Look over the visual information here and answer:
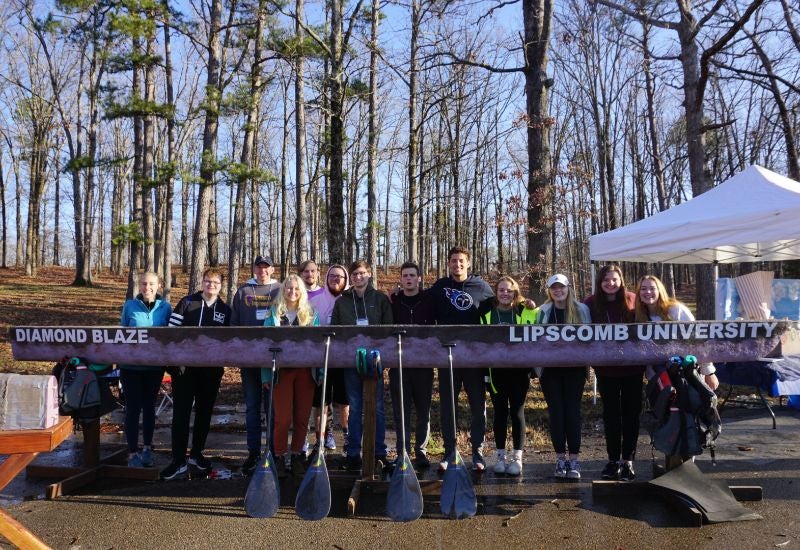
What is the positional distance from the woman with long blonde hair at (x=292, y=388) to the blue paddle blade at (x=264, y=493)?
782 millimetres

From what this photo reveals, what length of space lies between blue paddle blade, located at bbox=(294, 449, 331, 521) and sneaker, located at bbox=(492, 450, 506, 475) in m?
1.66

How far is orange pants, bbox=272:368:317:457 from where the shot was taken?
4.97 m

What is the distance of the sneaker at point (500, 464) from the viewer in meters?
5.00

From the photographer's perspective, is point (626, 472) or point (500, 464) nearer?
point (626, 472)

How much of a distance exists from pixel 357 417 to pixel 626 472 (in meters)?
2.29

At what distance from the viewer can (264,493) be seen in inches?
159

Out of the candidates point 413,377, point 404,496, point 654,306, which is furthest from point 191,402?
A: point 654,306

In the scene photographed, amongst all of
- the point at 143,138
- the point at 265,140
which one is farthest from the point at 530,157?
the point at 265,140

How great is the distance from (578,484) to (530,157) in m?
5.58

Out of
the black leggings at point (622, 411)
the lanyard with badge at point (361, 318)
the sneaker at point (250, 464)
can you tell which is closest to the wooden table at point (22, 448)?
the sneaker at point (250, 464)

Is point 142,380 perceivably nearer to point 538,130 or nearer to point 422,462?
point 422,462

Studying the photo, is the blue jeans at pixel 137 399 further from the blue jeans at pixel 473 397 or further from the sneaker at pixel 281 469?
the blue jeans at pixel 473 397

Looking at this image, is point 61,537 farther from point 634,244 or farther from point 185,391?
point 634,244

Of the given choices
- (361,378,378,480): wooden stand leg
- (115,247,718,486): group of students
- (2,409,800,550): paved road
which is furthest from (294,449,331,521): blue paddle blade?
(115,247,718,486): group of students
